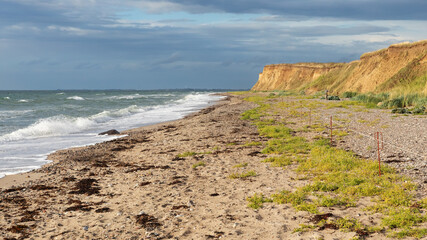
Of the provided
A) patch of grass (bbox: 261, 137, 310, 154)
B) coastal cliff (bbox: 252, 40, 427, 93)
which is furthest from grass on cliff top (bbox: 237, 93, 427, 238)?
coastal cliff (bbox: 252, 40, 427, 93)

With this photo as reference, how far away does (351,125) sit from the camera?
1977 cm

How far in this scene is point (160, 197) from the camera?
911 cm

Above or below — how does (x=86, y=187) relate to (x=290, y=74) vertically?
below

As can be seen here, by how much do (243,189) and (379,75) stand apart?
47339mm

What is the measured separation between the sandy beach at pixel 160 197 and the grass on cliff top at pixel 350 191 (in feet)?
0.81

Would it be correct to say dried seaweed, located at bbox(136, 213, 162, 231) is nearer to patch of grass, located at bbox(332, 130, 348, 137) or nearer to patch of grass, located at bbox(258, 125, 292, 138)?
patch of grass, located at bbox(258, 125, 292, 138)

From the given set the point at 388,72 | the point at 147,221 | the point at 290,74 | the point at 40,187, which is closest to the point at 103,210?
the point at 147,221

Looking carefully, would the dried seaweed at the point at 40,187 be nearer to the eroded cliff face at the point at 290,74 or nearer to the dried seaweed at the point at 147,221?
the dried seaweed at the point at 147,221

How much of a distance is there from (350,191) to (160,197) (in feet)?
15.1

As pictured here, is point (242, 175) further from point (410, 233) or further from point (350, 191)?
point (410, 233)

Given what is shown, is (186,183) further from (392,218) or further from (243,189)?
(392,218)

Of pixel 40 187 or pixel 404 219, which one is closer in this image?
pixel 404 219

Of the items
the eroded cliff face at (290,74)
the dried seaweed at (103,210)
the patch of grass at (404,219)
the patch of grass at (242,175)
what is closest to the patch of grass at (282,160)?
the patch of grass at (242,175)

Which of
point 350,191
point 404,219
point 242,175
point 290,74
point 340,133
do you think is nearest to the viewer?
point 404,219
